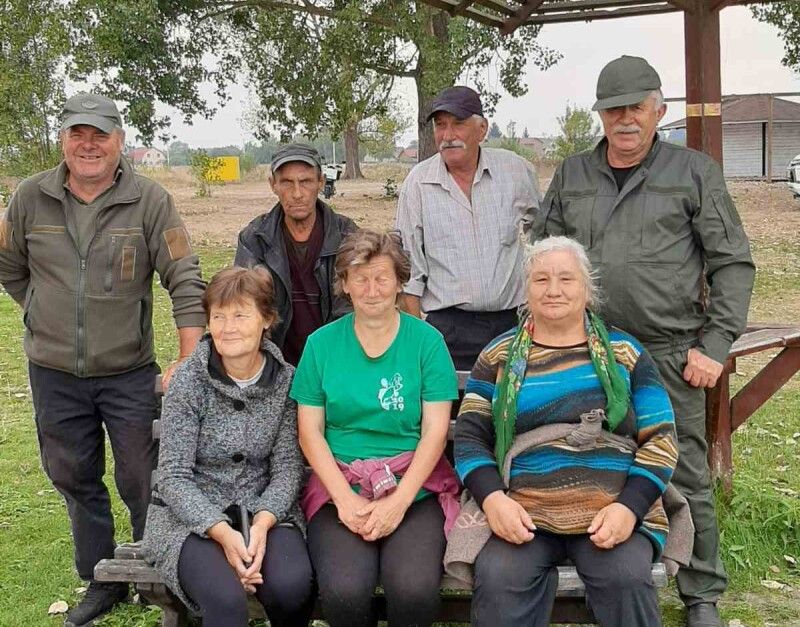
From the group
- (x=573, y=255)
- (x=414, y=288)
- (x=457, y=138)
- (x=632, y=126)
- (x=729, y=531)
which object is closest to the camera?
(x=573, y=255)

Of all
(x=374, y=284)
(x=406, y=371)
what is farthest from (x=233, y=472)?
(x=374, y=284)

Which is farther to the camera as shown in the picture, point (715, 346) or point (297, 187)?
point (297, 187)

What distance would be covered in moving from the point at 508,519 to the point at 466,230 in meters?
1.38

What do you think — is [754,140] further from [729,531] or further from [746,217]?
[729,531]

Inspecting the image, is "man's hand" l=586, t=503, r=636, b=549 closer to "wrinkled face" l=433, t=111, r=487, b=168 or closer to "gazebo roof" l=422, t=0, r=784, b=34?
"wrinkled face" l=433, t=111, r=487, b=168

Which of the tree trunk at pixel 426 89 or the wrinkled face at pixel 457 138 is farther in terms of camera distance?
the tree trunk at pixel 426 89

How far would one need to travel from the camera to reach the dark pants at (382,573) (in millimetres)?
2816

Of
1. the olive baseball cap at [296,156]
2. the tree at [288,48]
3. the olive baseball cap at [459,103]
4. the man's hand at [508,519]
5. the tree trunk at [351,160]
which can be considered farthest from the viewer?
the tree trunk at [351,160]

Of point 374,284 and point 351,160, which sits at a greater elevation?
point 351,160

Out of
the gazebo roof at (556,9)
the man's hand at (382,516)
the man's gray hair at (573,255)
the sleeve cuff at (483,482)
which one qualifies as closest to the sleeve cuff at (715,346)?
the man's gray hair at (573,255)

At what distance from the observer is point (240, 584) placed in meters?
2.81

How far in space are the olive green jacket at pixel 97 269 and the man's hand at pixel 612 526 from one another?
170cm

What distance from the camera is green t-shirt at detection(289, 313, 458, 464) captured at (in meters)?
3.12

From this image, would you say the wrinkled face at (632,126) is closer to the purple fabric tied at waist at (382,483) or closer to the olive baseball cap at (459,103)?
the olive baseball cap at (459,103)
